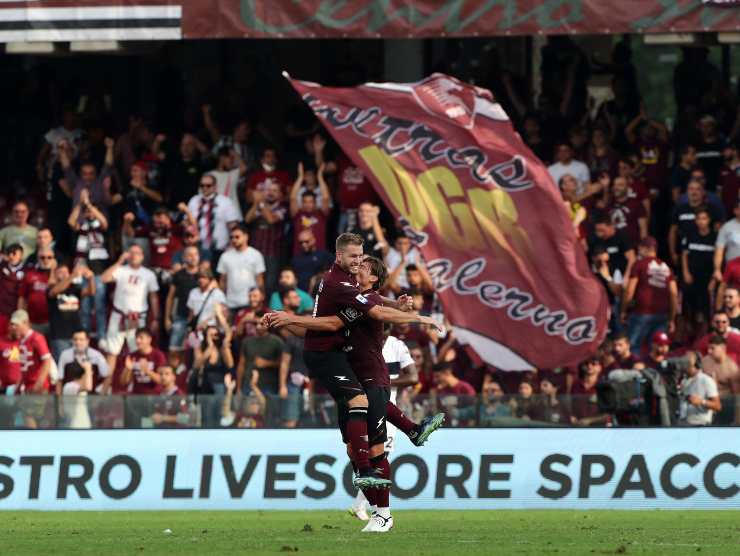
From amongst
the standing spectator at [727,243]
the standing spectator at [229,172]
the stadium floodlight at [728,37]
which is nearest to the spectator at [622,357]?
the standing spectator at [727,243]

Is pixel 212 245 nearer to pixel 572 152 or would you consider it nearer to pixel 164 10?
pixel 164 10

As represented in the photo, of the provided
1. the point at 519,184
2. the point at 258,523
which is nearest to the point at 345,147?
the point at 519,184

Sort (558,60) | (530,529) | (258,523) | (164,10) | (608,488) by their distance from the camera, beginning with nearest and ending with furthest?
1. (530,529)
2. (258,523)
3. (608,488)
4. (164,10)
5. (558,60)

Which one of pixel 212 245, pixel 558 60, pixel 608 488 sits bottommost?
pixel 608 488

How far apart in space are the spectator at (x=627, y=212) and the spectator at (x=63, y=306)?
6717 millimetres

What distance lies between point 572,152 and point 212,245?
15.5 feet

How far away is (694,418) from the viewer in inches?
754

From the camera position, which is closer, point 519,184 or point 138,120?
point 519,184

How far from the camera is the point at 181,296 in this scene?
23406 mm

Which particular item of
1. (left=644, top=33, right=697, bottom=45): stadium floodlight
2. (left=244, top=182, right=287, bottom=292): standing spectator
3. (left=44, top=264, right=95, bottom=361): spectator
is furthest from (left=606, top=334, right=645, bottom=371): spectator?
(left=44, top=264, right=95, bottom=361): spectator

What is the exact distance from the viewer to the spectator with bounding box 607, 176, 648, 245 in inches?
917

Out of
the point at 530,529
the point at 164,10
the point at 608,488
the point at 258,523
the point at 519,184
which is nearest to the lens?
the point at 530,529

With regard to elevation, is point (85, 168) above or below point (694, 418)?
above

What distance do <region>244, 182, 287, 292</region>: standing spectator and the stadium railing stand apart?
4678 mm
